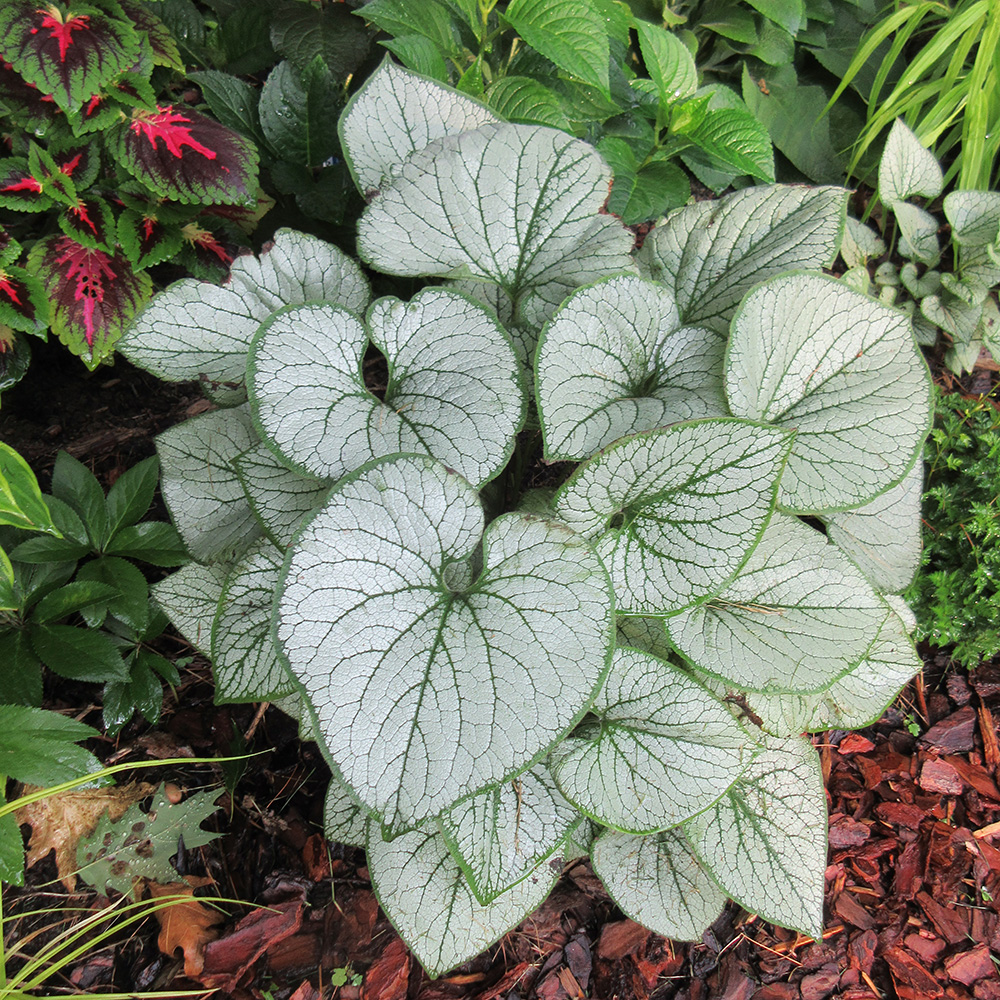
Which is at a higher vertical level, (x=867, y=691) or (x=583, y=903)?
(x=867, y=691)

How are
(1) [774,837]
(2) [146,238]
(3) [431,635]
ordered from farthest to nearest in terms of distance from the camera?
(2) [146,238]
(1) [774,837]
(3) [431,635]

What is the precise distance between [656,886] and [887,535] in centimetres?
77

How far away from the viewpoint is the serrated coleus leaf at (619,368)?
108 centimetres

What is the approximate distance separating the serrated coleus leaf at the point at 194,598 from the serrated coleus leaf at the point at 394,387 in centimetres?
45

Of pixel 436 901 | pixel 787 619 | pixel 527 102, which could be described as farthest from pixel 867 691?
pixel 527 102

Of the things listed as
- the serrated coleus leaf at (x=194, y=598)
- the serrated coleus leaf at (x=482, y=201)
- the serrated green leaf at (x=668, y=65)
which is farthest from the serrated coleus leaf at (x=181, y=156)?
the serrated green leaf at (x=668, y=65)

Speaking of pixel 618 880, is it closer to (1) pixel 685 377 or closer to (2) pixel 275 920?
(2) pixel 275 920

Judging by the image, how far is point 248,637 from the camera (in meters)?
1.18

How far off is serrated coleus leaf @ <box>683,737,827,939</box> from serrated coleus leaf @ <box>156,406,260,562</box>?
37.1 inches

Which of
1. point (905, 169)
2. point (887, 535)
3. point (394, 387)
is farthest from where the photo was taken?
point (905, 169)

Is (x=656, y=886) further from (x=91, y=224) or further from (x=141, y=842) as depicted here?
(x=91, y=224)

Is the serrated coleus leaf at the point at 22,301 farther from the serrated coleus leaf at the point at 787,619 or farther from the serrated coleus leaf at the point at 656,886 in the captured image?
the serrated coleus leaf at the point at 656,886

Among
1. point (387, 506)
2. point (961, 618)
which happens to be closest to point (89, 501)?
point (387, 506)

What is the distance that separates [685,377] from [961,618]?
1.04 meters
